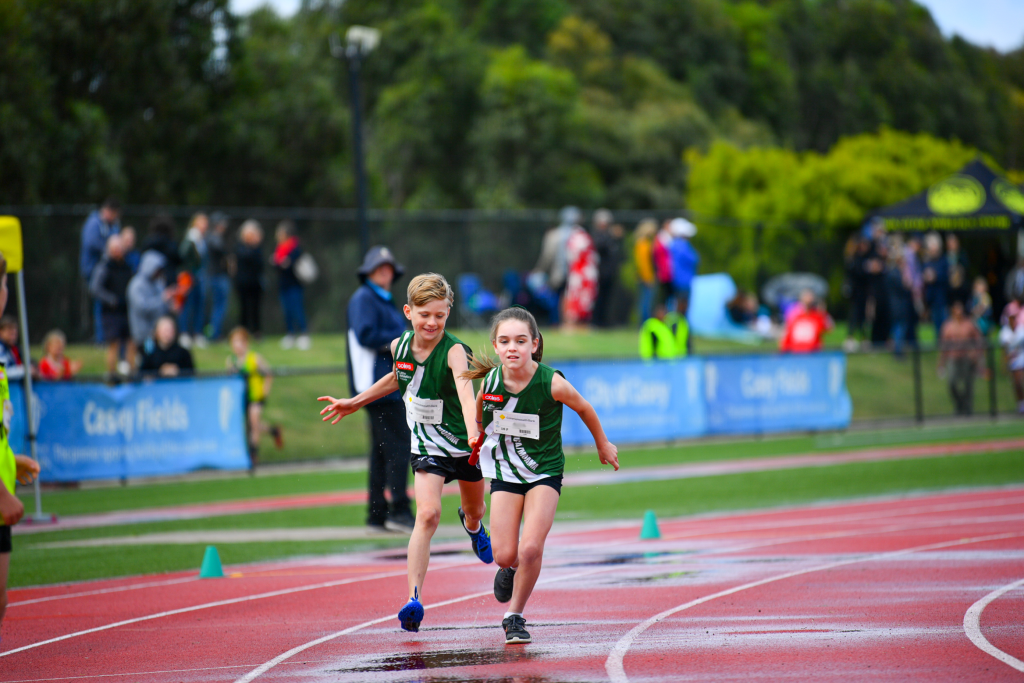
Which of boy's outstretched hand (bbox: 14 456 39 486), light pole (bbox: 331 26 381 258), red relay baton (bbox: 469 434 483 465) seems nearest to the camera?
boy's outstretched hand (bbox: 14 456 39 486)

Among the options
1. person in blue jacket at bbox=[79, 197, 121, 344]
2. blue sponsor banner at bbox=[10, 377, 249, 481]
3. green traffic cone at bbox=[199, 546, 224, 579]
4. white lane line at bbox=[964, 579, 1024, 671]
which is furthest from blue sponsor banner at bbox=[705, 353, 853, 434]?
white lane line at bbox=[964, 579, 1024, 671]

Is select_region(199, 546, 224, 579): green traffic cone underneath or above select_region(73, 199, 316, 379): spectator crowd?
Result: underneath

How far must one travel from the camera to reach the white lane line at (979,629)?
235 inches

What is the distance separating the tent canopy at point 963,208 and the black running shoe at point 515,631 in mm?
26592

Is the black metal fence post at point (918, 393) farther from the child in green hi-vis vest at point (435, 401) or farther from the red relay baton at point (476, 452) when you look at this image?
the red relay baton at point (476, 452)

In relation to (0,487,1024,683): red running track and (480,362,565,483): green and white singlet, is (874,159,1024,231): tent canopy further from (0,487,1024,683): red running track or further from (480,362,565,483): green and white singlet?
(480,362,565,483): green and white singlet

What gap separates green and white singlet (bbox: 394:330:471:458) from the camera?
296 inches

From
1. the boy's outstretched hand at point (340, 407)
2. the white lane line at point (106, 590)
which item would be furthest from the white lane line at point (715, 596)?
the white lane line at point (106, 590)

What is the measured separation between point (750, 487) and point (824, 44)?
68.8m

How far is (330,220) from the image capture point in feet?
87.8

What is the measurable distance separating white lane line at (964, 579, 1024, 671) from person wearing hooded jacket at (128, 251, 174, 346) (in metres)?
14.3

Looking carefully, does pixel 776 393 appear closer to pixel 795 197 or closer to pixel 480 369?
pixel 480 369

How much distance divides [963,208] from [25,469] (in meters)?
29.2

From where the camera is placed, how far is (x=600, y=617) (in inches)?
297
